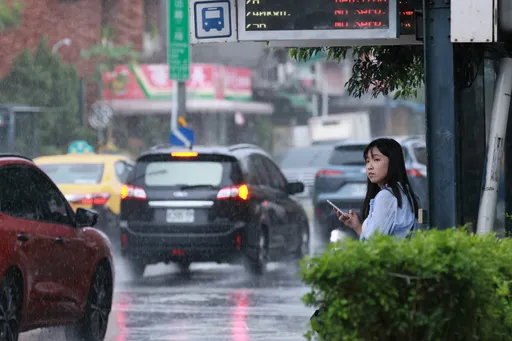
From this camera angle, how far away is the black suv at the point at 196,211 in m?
18.2

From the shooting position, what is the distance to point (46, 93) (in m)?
50.7

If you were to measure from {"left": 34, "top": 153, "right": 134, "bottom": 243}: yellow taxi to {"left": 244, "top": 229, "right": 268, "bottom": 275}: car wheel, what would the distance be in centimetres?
404

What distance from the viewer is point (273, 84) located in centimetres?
7031

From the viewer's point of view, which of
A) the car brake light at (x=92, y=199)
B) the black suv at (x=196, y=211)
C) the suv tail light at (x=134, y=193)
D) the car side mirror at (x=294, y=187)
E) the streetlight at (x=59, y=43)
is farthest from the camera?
the streetlight at (x=59, y=43)

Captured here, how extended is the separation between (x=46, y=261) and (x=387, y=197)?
11.9 ft

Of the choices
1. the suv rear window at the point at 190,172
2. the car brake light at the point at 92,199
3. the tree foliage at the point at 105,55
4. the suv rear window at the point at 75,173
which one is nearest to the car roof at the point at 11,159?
the suv rear window at the point at 190,172

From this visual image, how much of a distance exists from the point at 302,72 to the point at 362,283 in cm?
7091

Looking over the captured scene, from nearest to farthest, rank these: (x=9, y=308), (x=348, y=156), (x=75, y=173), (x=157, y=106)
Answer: (x=9, y=308) → (x=75, y=173) → (x=348, y=156) → (x=157, y=106)

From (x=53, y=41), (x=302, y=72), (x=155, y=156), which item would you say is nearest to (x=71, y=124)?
(x=53, y=41)

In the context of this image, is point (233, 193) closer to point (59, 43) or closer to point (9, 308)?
point (9, 308)

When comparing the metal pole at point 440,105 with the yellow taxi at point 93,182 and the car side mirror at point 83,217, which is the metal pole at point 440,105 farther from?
the yellow taxi at point 93,182

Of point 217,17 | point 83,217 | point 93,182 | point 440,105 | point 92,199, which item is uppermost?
point 217,17

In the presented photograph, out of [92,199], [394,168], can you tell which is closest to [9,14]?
[92,199]

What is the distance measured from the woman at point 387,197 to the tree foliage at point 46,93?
4268 centimetres
